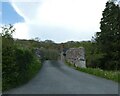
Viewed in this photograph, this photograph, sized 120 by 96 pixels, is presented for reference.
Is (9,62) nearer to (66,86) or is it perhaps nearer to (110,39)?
(66,86)

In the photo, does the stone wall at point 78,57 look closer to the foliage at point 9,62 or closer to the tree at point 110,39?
the tree at point 110,39

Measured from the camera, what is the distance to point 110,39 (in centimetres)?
4450

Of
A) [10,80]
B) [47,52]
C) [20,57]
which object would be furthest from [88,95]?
[47,52]

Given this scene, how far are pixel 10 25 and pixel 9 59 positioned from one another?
2.57 m

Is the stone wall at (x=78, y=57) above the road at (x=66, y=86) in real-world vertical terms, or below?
above

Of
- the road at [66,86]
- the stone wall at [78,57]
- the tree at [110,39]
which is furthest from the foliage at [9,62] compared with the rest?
the tree at [110,39]

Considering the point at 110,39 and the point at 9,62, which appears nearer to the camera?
the point at 9,62

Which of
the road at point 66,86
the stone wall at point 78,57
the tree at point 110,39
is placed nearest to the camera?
the road at point 66,86

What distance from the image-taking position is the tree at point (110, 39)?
4378 centimetres

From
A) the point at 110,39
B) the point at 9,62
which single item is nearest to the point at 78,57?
the point at 110,39

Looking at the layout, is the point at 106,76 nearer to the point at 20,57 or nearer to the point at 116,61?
the point at 20,57

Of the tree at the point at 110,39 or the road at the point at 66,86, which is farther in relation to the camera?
the tree at the point at 110,39

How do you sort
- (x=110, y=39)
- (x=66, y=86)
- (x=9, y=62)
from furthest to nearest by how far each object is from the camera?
(x=110, y=39) → (x=66, y=86) → (x=9, y=62)

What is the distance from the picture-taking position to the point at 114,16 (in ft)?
148
